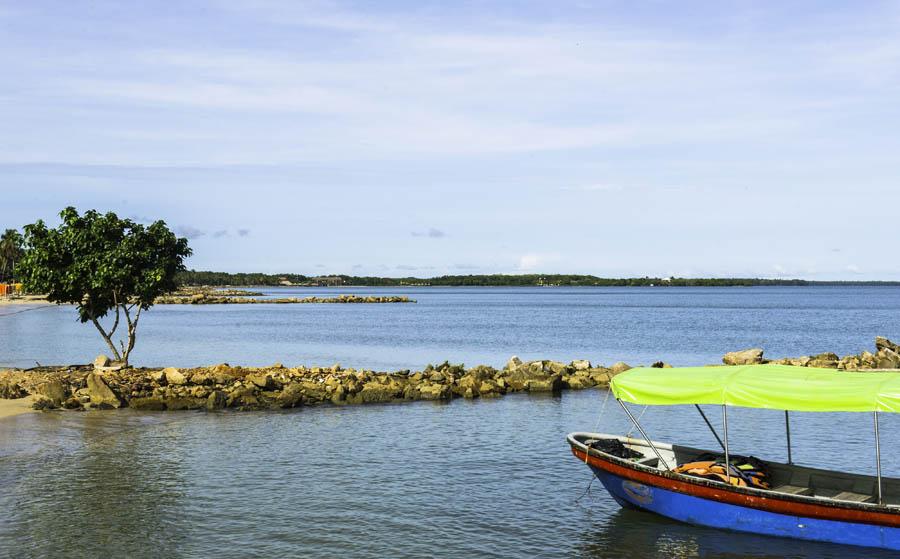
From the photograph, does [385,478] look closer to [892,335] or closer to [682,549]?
[682,549]

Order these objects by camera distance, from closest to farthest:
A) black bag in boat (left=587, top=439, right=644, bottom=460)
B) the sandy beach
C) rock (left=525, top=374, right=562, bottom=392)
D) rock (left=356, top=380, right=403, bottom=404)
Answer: black bag in boat (left=587, top=439, right=644, bottom=460)
rock (left=356, top=380, right=403, bottom=404)
rock (left=525, top=374, right=562, bottom=392)
the sandy beach

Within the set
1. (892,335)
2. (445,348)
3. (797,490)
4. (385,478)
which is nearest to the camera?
(797,490)

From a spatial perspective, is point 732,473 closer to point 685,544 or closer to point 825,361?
point 685,544

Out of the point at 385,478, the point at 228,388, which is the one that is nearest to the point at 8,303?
the point at 228,388

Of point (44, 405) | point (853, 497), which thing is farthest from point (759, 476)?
point (44, 405)

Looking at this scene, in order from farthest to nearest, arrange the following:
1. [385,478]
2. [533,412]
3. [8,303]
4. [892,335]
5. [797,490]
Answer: [8,303] < [892,335] < [533,412] < [385,478] < [797,490]

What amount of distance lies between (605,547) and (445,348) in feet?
167

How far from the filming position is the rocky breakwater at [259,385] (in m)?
34.4

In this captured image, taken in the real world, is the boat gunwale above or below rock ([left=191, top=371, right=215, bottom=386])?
below

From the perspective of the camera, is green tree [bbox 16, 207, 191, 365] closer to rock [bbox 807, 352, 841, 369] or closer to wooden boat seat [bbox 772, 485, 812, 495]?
wooden boat seat [bbox 772, 485, 812, 495]

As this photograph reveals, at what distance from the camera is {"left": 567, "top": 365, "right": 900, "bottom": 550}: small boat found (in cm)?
1727

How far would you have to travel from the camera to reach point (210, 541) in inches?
717

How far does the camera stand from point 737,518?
60.9 ft

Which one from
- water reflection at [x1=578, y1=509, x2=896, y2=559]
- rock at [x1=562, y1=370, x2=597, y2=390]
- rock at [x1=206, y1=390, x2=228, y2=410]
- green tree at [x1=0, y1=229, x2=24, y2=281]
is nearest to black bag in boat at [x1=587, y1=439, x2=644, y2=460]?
water reflection at [x1=578, y1=509, x2=896, y2=559]
